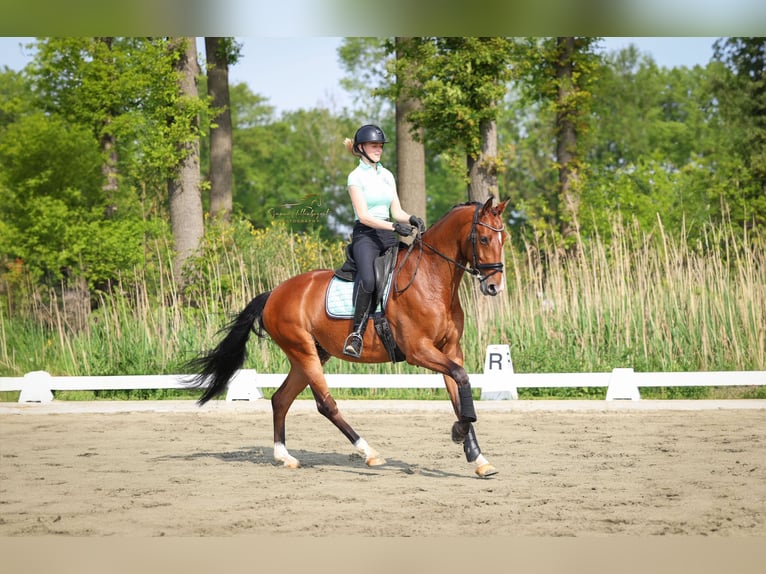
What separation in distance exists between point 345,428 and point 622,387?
5.70 metres

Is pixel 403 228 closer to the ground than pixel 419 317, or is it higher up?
higher up

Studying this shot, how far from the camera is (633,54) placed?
57000 millimetres

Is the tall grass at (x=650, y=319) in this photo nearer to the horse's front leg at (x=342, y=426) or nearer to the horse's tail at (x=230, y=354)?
the horse's tail at (x=230, y=354)

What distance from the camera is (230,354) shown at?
10.1 meters

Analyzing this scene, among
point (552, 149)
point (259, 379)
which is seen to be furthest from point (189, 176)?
point (552, 149)

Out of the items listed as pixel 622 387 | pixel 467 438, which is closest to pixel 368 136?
pixel 467 438

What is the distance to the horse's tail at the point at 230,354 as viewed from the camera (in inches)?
394

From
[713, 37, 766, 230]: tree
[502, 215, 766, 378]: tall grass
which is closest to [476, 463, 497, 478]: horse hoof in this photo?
[502, 215, 766, 378]: tall grass

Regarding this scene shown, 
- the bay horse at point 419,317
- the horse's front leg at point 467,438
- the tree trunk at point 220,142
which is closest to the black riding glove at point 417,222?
the bay horse at point 419,317

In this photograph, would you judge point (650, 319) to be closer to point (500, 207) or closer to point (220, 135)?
point (500, 207)

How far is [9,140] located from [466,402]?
584 inches

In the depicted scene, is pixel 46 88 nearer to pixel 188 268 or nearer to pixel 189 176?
pixel 189 176

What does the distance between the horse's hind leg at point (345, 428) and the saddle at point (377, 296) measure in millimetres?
695

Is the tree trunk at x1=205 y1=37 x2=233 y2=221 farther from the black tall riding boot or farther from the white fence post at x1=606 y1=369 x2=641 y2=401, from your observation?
the black tall riding boot
